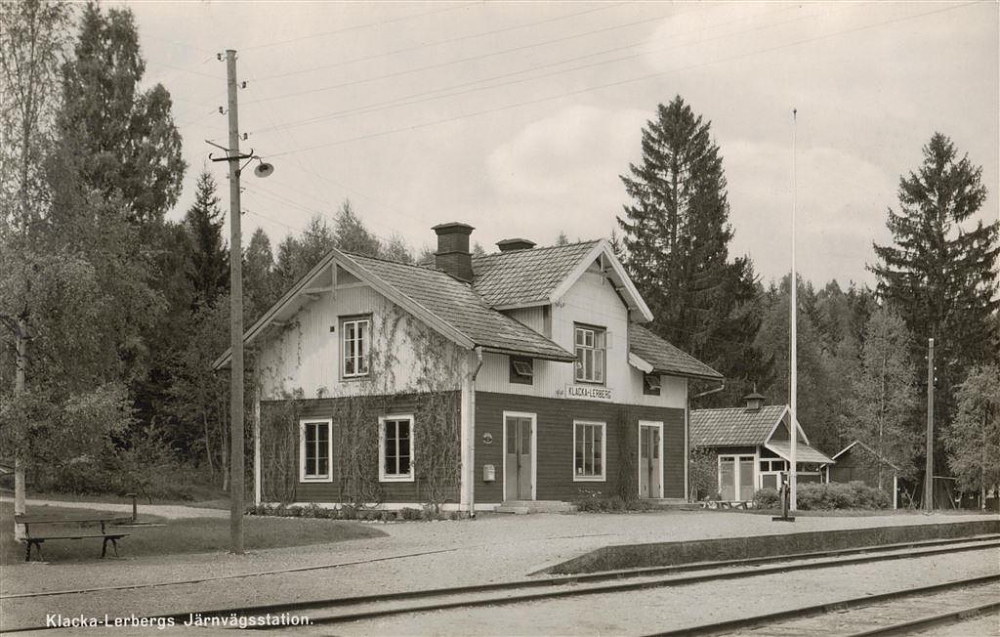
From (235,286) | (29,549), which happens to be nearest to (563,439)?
(235,286)

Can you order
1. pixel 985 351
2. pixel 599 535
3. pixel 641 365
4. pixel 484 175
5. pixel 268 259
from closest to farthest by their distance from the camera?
1. pixel 599 535
2. pixel 641 365
3. pixel 484 175
4. pixel 985 351
5. pixel 268 259

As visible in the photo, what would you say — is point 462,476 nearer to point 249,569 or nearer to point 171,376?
point 249,569

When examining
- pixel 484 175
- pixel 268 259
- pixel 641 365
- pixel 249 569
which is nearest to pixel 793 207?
pixel 641 365

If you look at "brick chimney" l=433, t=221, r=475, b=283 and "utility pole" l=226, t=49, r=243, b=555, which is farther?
"brick chimney" l=433, t=221, r=475, b=283

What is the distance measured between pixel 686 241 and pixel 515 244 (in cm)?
2469

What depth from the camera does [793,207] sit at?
110 feet

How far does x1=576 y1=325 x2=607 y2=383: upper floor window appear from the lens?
30.5 meters

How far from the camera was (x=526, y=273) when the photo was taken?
30734 mm

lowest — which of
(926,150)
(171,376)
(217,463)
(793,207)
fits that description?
(217,463)

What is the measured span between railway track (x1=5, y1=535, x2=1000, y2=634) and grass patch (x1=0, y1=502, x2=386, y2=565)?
19.8ft

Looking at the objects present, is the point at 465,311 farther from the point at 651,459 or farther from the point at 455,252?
the point at 651,459

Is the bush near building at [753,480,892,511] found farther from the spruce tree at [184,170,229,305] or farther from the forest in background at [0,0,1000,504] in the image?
the spruce tree at [184,170,229,305]

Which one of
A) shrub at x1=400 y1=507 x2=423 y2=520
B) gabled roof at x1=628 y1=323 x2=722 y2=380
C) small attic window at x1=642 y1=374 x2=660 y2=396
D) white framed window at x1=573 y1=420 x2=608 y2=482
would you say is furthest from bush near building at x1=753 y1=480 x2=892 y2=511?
shrub at x1=400 y1=507 x2=423 y2=520

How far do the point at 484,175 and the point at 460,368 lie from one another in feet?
42.2
